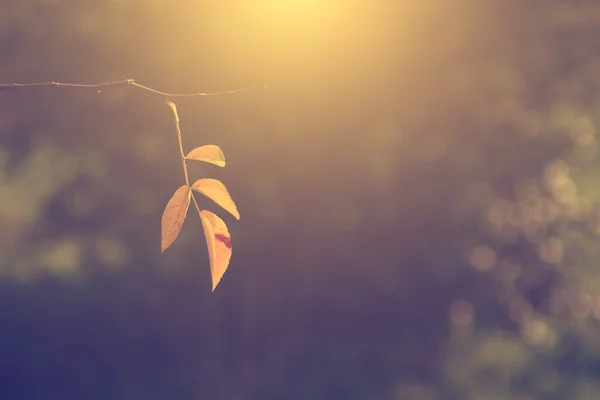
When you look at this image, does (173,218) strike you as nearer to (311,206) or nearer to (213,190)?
(213,190)

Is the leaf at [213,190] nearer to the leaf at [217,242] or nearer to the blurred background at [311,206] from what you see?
the leaf at [217,242]

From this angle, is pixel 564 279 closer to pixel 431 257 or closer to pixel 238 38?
Result: pixel 431 257

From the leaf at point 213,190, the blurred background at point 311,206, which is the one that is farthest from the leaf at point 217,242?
the blurred background at point 311,206

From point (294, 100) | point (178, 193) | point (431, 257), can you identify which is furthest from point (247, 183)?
point (178, 193)

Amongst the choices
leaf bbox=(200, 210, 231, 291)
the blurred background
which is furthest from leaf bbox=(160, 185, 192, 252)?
the blurred background

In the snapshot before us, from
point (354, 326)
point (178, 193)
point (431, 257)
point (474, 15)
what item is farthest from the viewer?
point (354, 326)

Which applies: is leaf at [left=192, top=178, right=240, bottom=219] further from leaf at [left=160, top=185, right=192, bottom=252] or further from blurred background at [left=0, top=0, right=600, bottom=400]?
blurred background at [left=0, top=0, right=600, bottom=400]

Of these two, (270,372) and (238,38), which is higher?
(238,38)
